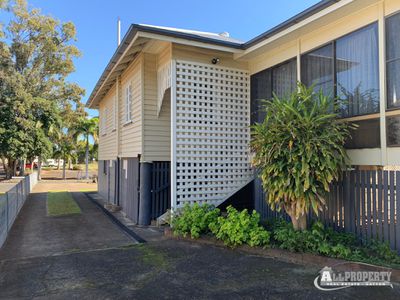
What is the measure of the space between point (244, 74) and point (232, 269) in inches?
208

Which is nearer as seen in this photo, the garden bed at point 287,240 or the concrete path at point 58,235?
→ the garden bed at point 287,240

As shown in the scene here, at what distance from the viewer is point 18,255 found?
583 cm

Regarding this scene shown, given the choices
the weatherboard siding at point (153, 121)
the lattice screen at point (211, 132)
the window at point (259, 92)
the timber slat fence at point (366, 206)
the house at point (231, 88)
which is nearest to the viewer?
the timber slat fence at point (366, 206)

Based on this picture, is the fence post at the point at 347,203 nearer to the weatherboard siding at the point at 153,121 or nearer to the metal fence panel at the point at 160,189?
the metal fence panel at the point at 160,189

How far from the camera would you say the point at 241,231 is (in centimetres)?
586

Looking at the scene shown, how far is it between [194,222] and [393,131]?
396 centimetres

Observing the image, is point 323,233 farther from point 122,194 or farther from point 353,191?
point 122,194

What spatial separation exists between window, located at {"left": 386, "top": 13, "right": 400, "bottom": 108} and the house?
0.05 ft

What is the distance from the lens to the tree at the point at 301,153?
5242 millimetres

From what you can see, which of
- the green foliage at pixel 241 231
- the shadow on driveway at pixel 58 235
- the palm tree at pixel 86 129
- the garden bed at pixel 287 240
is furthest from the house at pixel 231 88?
the palm tree at pixel 86 129

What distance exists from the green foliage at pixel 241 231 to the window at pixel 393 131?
8.35ft

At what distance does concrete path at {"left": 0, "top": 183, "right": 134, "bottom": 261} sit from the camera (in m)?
6.25

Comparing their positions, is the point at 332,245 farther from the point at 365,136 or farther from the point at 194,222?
the point at 194,222

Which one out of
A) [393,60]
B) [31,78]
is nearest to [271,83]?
[393,60]
